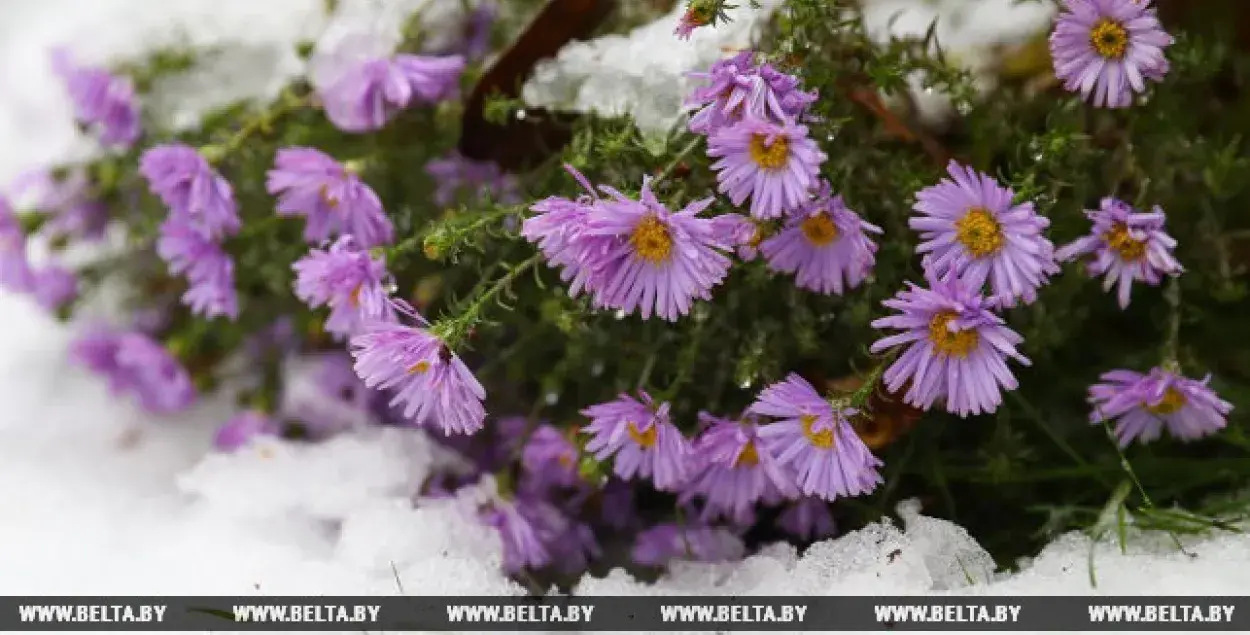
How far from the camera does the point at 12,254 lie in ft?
3.48

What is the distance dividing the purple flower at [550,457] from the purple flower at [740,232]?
0.76ft

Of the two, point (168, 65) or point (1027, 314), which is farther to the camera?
point (168, 65)

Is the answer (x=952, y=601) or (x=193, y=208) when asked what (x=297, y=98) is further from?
(x=952, y=601)

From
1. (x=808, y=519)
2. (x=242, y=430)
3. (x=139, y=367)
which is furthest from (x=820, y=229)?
(x=139, y=367)

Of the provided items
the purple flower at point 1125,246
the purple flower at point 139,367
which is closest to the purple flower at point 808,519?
the purple flower at point 1125,246

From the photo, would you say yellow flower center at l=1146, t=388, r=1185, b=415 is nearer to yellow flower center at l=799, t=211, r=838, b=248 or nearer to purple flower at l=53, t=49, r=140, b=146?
yellow flower center at l=799, t=211, r=838, b=248

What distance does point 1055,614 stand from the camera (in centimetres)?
63

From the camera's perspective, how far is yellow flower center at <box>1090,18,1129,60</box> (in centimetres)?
65

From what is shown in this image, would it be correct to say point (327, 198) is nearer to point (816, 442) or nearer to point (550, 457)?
point (550, 457)

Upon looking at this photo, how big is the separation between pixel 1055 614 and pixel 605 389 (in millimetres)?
329

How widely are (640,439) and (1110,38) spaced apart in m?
0.36

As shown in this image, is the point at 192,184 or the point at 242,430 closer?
the point at 192,184

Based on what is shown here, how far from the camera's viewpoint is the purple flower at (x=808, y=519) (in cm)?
77

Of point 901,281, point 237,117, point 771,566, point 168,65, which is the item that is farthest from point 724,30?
point 168,65
